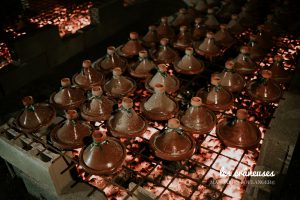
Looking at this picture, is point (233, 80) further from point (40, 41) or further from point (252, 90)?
point (40, 41)

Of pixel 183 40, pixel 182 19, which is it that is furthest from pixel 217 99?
pixel 182 19

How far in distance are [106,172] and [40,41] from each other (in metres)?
4.10

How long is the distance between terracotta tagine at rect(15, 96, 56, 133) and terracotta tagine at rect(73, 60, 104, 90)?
2.29 feet

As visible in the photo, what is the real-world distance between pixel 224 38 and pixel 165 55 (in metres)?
1.18

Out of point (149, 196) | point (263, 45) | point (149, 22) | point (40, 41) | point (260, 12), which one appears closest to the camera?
point (149, 196)

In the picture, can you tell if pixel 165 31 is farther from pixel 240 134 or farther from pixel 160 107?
pixel 240 134

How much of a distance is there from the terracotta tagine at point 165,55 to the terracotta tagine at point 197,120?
4.79 feet

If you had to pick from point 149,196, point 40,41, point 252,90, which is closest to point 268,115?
point 252,90

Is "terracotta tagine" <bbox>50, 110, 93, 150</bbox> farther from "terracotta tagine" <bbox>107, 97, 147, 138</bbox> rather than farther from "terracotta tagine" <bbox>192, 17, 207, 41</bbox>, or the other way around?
"terracotta tagine" <bbox>192, 17, 207, 41</bbox>

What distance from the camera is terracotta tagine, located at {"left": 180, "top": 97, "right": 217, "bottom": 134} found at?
12.3 feet

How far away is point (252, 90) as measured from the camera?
14.3 feet

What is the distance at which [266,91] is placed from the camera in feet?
14.0

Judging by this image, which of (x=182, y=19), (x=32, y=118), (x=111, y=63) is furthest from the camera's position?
(x=182, y=19)

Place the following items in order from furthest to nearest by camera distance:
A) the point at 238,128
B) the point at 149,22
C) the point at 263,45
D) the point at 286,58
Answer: the point at 149,22 → the point at 286,58 → the point at 263,45 → the point at 238,128
